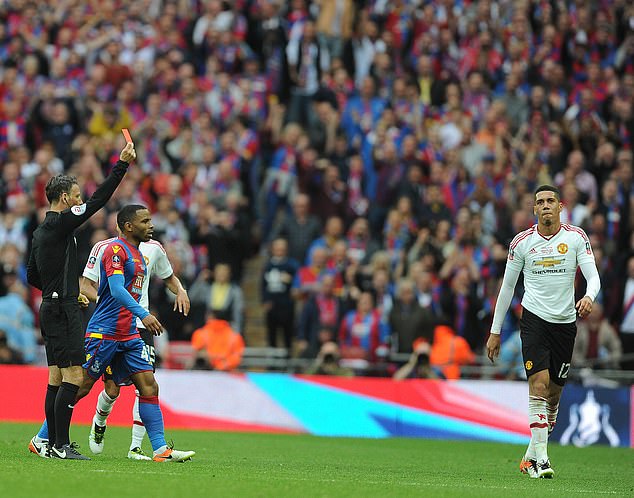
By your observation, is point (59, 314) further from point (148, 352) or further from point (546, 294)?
point (546, 294)

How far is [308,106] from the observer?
23578 millimetres

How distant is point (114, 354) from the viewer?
1160 centimetres

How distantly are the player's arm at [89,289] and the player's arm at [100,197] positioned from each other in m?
0.77

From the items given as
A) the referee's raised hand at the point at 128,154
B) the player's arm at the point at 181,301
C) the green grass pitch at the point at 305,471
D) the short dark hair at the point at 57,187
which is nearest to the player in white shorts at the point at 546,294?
the green grass pitch at the point at 305,471

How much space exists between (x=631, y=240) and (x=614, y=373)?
9.02ft

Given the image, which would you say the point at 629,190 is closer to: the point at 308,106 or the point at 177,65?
the point at 308,106

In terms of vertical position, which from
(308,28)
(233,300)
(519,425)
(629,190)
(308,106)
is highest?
(308,28)

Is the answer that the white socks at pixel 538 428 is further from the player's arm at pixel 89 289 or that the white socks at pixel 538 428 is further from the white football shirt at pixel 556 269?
the player's arm at pixel 89 289

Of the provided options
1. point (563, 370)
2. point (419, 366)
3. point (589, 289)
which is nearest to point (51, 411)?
point (563, 370)

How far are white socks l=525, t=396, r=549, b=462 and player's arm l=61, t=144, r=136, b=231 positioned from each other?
4236 millimetres

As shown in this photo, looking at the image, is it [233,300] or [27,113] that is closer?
[233,300]

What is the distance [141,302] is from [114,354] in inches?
21.1

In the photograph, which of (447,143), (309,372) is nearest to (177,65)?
(447,143)

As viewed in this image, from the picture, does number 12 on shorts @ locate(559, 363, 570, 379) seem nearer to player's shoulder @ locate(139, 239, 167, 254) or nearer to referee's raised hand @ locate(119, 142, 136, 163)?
player's shoulder @ locate(139, 239, 167, 254)
